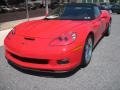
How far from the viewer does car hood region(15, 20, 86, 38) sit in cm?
448

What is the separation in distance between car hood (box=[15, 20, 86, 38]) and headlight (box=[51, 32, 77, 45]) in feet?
0.44

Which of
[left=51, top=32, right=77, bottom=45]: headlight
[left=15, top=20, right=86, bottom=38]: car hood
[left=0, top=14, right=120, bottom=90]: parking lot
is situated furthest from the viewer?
[left=15, top=20, right=86, bottom=38]: car hood

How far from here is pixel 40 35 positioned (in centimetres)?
444

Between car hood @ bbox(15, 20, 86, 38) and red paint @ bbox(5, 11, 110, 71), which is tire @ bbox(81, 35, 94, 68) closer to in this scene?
red paint @ bbox(5, 11, 110, 71)

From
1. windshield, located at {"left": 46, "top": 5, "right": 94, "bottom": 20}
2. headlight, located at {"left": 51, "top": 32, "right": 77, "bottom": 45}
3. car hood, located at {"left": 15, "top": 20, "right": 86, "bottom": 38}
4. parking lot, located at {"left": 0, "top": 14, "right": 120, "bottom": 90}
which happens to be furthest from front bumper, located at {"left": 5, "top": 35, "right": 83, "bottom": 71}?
windshield, located at {"left": 46, "top": 5, "right": 94, "bottom": 20}

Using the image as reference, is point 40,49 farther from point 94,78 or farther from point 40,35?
point 94,78

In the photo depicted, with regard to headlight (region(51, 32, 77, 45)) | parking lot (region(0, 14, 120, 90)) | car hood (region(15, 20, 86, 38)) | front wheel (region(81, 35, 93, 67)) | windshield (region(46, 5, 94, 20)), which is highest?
windshield (region(46, 5, 94, 20))

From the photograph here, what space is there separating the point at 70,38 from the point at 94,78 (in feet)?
2.98

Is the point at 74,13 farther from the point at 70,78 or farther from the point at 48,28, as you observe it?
the point at 70,78

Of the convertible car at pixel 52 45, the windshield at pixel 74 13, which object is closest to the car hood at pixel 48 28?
the convertible car at pixel 52 45

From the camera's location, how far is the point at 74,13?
18.7 feet

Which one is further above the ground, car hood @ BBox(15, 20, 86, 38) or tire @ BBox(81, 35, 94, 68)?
car hood @ BBox(15, 20, 86, 38)

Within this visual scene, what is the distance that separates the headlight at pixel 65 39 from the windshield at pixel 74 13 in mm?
1242

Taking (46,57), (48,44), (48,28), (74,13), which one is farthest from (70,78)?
(74,13)
